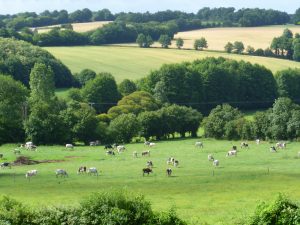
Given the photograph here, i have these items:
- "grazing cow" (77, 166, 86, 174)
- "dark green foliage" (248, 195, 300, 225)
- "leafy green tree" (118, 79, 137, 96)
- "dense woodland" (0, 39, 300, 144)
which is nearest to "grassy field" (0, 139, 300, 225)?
"grazing cow" (77, 166, 86, 174)

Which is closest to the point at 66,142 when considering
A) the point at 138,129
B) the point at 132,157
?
the point at 138,129

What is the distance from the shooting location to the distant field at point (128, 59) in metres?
156

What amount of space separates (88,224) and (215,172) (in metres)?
30.4

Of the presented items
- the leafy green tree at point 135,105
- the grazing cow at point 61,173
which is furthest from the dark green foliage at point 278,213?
the leafy green tree at point 135,105

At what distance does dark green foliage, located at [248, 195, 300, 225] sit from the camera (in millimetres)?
29314

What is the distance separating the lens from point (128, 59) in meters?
167

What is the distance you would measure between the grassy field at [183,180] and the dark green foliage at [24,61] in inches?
2319

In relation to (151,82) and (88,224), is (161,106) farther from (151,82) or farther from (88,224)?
(88,224)

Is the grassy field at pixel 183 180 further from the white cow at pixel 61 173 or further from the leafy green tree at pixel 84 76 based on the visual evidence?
the leafy green tree at pixel 84 76

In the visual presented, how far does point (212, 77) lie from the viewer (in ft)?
438

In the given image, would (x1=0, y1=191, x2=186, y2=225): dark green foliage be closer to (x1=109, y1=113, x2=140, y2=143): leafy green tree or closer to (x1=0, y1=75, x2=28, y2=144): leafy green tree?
(x1=0, y1=75, x2=28, y2=144): leafy green tree

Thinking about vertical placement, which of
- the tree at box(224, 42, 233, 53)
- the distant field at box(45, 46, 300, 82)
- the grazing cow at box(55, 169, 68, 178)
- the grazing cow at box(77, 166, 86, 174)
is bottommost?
the grazing cow at box(77, 166, 86, 174)

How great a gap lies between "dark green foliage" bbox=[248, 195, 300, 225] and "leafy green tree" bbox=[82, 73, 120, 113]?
91.0 metres

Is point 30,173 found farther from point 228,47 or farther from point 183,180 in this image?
point 228,47
